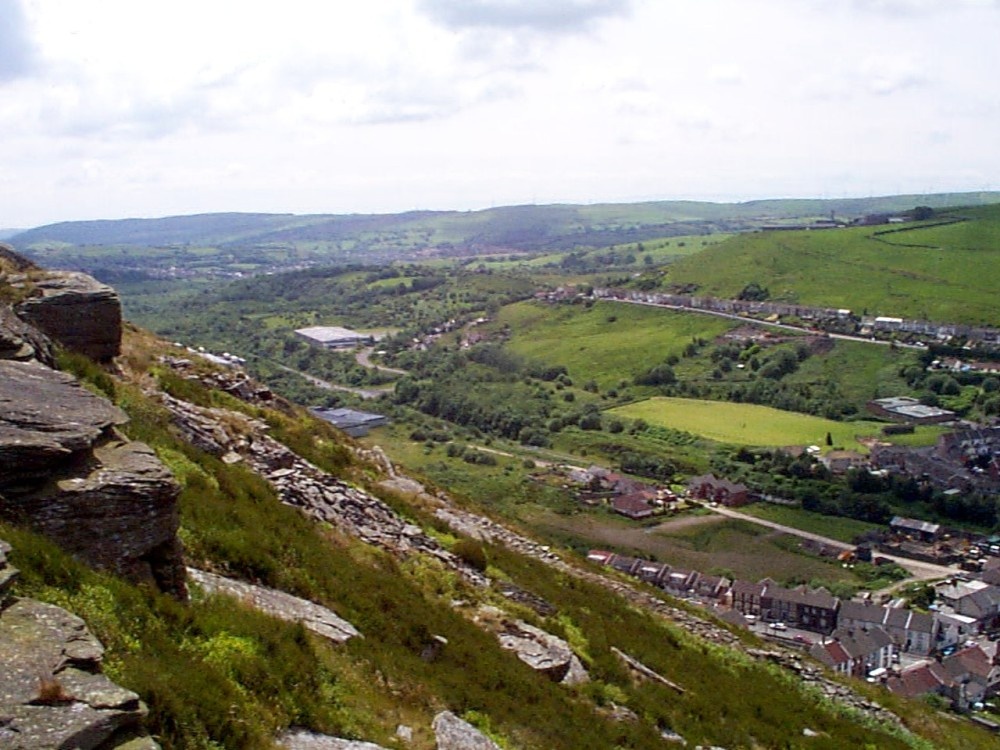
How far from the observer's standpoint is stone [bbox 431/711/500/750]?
32.5 feet

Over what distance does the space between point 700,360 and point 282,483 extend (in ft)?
376

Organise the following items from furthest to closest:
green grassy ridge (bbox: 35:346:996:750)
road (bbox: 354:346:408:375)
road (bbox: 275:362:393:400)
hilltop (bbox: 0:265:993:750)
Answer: road (bbox: 354:346:408:375)
road (bbox: 275:362:393:400)
hilltop (bbox: 0:265:993:750)
green grassy ridge (bbox: 35:346:996:750)

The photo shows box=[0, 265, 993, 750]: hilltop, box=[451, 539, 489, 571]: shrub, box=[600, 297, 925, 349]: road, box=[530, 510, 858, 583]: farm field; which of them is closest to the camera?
box=[0, 265, 993, 750]: hilltop

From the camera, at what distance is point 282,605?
1131cm

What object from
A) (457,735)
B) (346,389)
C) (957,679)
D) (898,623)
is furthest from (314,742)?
(346,389)

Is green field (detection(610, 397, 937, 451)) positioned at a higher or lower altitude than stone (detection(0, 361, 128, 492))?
lower

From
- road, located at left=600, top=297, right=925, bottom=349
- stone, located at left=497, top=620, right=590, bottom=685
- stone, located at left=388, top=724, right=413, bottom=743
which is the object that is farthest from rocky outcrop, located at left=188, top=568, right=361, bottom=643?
road, located at left=600, top=297, right=925, bottom=349

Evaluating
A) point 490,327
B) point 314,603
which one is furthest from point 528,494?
point 490,327

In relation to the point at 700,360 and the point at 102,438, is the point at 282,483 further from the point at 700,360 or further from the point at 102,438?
the point at 700,360

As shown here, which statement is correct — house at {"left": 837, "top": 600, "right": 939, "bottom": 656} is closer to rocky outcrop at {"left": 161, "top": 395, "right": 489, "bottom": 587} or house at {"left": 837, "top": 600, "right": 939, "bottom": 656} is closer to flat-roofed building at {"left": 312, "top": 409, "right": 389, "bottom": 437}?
rocky outcrop at {"left": 161, "top": 395, "right": 489, "bottom": 587}

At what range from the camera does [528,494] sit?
7294cm

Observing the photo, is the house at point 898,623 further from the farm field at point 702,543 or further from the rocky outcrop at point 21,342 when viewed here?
the rocky outcrop at point 21,342

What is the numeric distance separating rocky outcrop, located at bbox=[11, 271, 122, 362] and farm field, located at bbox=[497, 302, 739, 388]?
106 meters

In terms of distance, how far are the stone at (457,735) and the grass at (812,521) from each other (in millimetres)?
62747
